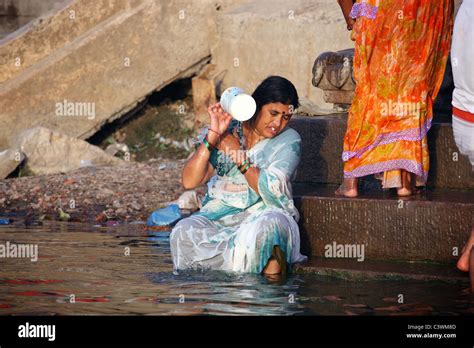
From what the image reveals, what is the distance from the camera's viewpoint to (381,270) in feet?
22.9

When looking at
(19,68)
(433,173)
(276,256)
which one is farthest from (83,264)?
(19,68)

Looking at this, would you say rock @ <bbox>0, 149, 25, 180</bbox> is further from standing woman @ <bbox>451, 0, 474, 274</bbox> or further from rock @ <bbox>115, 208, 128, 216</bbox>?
standing woman @ <bbox>451, 0, 474, 274</bbox>

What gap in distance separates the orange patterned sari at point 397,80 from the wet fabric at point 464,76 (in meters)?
0.72

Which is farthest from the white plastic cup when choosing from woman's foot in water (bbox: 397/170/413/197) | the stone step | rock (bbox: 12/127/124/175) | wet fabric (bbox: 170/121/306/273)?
rock (bbox: 12/127/124/175)

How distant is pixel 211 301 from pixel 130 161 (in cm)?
577

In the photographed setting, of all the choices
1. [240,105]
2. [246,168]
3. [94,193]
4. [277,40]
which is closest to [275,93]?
[240,105]

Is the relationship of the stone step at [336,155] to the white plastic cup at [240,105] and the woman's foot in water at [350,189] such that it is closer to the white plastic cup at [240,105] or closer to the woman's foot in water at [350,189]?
the woman's foot in water at [350,189]

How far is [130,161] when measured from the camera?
39.7ft

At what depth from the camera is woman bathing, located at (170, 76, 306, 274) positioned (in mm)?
7125

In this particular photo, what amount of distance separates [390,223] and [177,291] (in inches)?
57.6

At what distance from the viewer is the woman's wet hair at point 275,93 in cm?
721

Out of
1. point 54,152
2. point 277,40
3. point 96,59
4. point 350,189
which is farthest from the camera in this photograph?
point 96,59

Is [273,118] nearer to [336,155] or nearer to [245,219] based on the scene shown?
[245,219]

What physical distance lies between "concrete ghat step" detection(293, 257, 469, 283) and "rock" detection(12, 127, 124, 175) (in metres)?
4.71
